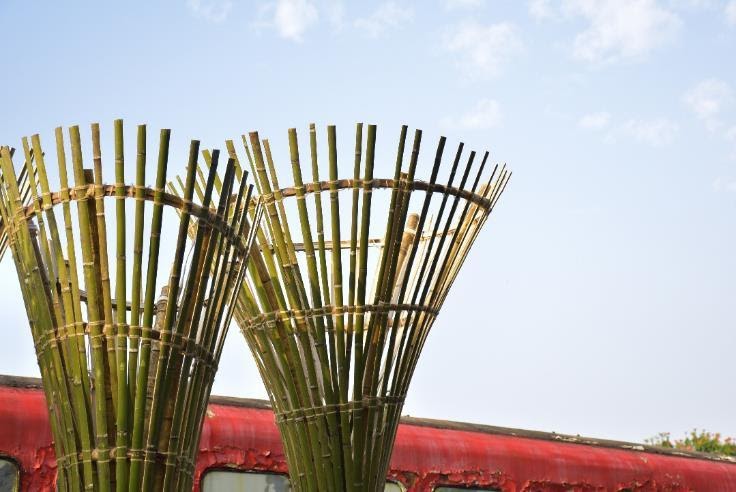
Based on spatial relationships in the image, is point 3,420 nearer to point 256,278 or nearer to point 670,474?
point 256,278

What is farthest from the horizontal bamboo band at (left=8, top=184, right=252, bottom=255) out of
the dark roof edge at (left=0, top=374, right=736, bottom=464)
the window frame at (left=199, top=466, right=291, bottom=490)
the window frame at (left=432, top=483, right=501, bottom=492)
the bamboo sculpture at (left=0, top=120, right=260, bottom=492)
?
the window frame at (left=432, top=483, right=501, bottom=492)

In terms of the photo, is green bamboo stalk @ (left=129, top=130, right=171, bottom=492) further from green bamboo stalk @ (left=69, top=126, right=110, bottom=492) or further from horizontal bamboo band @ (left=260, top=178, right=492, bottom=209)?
horizontal bamboo band @ (left=260, top=178, right=492, bottom=209)

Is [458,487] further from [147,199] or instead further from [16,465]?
[147,199]

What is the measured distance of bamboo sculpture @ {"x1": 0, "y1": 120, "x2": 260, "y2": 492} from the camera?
14.3 ft

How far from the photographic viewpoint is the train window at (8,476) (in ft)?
19.8

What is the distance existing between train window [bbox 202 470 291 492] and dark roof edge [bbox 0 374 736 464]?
1.60 ft

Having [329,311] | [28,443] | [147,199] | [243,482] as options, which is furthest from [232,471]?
[147,199]

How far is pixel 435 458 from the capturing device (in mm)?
7445

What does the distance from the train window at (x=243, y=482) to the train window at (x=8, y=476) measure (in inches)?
40.4

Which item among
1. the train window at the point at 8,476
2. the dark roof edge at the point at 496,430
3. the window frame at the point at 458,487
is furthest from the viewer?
the window frame at the point at 458,487

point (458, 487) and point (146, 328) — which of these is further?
point (458, 487)

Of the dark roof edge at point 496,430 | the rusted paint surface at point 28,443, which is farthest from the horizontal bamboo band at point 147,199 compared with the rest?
the dark roof edge at point 496,430

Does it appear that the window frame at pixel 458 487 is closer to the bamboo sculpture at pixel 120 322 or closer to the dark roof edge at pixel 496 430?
the dark roof edge at pixel 496 430

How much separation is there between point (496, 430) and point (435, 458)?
0.80 meters
